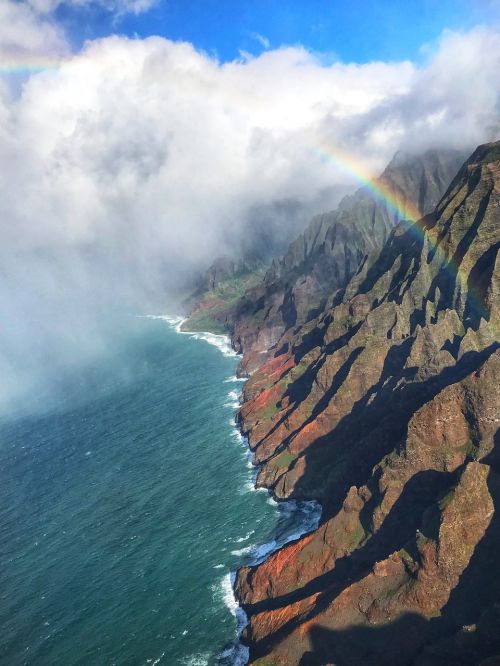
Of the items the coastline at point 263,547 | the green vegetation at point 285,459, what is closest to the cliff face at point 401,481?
the green vegetation at point 285,459

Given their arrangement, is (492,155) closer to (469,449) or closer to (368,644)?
(469,449)

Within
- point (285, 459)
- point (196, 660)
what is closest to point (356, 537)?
point (196, 660)

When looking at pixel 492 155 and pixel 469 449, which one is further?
pixel 492 155

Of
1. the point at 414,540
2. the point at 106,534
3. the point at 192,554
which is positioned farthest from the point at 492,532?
the point at 106,534

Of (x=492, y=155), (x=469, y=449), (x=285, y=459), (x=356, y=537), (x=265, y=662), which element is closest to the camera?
(x=265, y=662)

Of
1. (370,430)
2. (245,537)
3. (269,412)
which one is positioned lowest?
(245,537)

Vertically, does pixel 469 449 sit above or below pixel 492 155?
below
